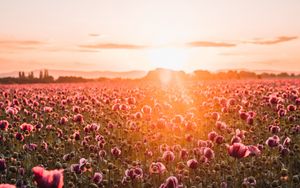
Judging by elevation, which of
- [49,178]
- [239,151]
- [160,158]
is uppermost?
[49,178]

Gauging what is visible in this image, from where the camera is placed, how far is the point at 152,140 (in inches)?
394

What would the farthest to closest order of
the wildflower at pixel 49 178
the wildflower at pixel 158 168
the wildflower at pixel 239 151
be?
the wildflower at pixel 158 168
the wildflower at pixel 239 151
the wildflower at pixel 49 178

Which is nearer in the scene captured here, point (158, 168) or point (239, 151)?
point (239, 151)

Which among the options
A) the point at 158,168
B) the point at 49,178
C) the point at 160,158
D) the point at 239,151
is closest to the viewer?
the point at 49,178

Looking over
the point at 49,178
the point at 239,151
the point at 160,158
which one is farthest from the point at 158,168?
the point at 49,178

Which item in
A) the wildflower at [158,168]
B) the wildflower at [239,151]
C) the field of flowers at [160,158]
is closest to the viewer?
the wildflower at [239,151]

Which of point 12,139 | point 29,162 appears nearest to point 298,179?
point 29,162

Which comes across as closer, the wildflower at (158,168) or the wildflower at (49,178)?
the wildflower at (49,178)

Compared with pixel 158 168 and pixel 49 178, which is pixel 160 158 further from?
pixel 49 178

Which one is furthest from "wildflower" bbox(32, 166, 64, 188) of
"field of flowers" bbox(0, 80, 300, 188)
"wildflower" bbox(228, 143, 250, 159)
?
"wildflower" bbox(228, 143, 250, 159)

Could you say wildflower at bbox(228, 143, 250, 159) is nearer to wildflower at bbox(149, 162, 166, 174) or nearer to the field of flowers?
the field of flowers

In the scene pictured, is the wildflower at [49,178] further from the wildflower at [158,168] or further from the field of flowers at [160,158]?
the wildflower at [158,168]

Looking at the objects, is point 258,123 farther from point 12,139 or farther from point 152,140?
point 12,139

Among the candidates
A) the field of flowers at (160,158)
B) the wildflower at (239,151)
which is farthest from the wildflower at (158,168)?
the wildflower at (239,151)
